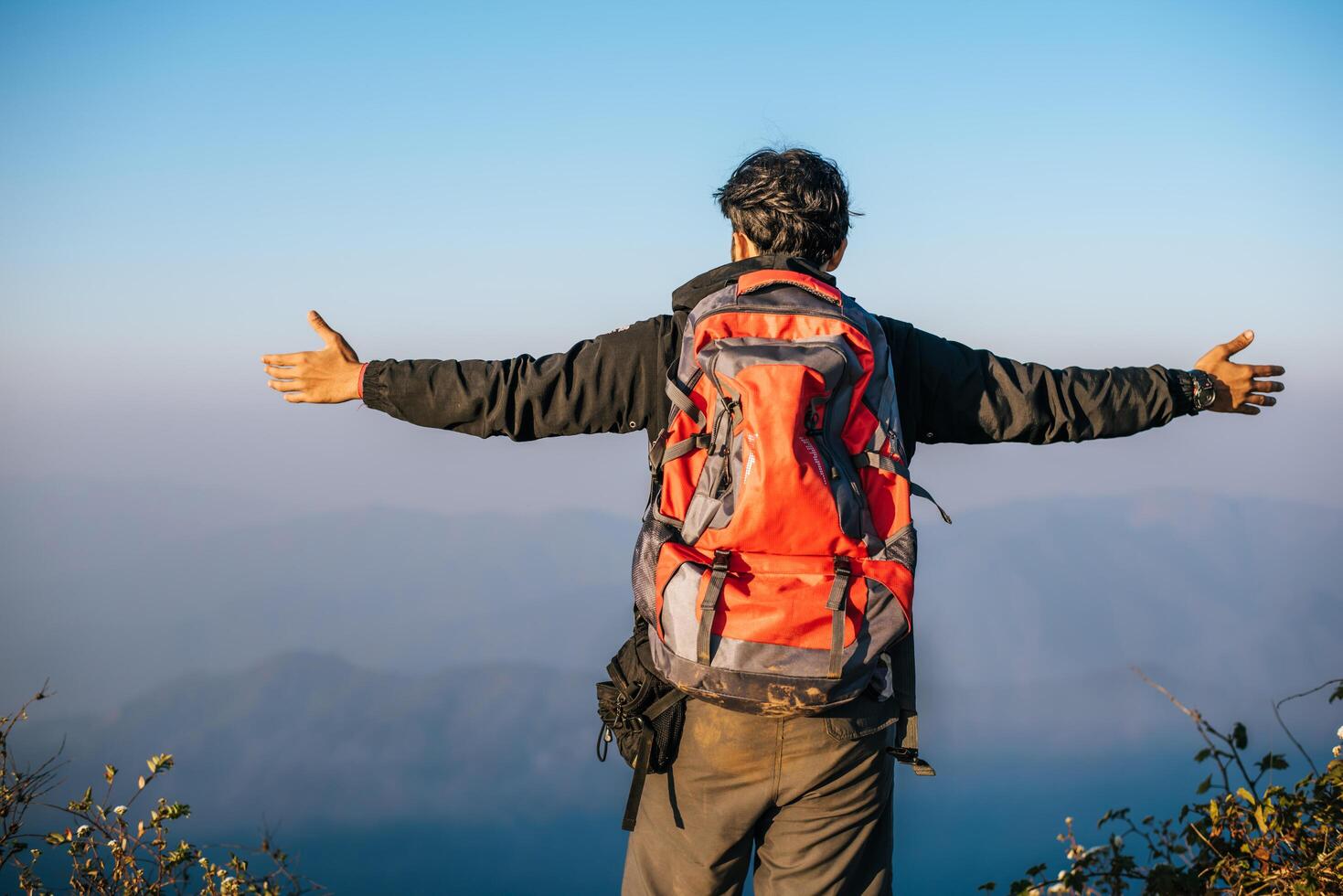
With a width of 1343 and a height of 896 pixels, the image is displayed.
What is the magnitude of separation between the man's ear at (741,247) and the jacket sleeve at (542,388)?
0.29 metres

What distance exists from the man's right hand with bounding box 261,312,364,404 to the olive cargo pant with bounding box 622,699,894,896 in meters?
1.28

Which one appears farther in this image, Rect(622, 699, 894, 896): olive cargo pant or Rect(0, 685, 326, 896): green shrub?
Rect(0, 685, 326, 896): green shrub

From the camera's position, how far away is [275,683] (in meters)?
44.6

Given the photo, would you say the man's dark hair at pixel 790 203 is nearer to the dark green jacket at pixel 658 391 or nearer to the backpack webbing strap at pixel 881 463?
the dark green jacket at pixel 658 391

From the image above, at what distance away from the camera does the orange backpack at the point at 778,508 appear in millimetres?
2197

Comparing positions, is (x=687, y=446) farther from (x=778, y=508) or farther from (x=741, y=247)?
(x=741, y=247)

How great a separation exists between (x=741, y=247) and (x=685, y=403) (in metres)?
0.56

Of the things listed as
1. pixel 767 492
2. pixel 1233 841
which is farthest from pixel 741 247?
pixel 1233 841

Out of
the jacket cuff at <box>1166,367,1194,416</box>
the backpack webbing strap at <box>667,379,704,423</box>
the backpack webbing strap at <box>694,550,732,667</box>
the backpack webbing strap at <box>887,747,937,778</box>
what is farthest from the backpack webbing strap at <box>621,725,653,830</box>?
the jacket cuff at <box>1166,367,1194,416</box>

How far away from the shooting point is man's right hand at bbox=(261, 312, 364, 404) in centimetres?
261

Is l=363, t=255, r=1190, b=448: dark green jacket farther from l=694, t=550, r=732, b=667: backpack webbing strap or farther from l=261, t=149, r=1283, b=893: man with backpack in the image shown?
l=694, t=550, r=732, b=667: backpack webbing strap

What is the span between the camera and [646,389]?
2535 millimetres

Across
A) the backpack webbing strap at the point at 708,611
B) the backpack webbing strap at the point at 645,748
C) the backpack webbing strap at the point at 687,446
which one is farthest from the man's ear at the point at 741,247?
the backpack webbing strap at the point at 645,748

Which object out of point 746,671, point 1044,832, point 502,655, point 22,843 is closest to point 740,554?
point 746,671
